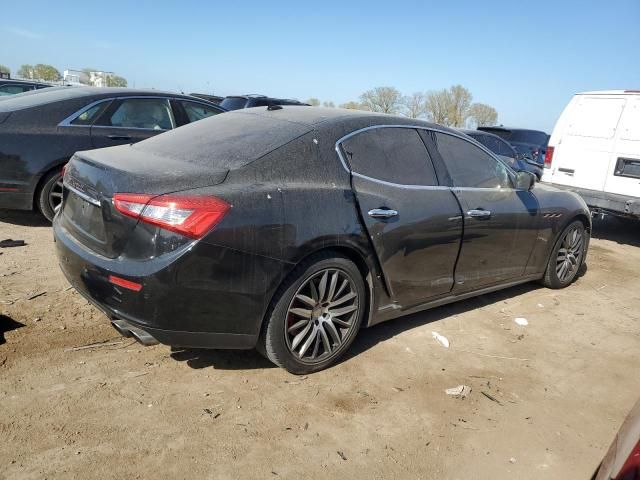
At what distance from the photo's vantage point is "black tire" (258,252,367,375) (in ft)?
10.2

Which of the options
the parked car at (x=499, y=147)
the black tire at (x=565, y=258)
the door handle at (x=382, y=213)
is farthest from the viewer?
the parked car at (x=499, y=147)

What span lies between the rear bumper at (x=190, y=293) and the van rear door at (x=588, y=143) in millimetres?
6747

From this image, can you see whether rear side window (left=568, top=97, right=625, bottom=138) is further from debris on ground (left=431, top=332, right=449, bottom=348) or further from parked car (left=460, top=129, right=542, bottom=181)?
debris on ground (left=431, top=332, right=449, bottom=348)

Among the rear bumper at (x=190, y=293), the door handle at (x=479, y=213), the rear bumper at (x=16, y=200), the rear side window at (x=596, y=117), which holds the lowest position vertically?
the rear bumper at (x=16, y=200)

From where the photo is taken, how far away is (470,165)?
4375mm

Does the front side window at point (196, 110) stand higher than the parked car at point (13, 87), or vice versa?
the front side window at point (196, 110)

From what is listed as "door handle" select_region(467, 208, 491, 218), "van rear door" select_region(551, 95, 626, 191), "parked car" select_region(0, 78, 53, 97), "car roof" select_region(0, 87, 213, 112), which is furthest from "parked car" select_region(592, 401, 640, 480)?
"parked car" select_region(0, 78, 53, 97)

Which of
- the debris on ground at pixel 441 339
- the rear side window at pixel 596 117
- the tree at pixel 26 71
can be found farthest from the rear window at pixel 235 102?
the tree at pixel 26 71

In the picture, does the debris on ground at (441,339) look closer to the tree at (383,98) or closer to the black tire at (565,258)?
the black tire at (565,258)

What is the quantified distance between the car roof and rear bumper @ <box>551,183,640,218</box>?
617 cm

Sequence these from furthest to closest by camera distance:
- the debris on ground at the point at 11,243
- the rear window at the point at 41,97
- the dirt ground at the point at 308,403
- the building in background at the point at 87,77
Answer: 1. the building in background at the point at 87,77
2. the rear window at the point at 41,97
3. the debris on ground at the point at 11,243
4. the dirt ground at the point at 308,403

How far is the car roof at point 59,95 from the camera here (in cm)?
562

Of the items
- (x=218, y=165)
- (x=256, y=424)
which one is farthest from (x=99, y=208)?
(x=256, y=424)

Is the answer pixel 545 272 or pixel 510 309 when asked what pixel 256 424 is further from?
pixel 545 272
